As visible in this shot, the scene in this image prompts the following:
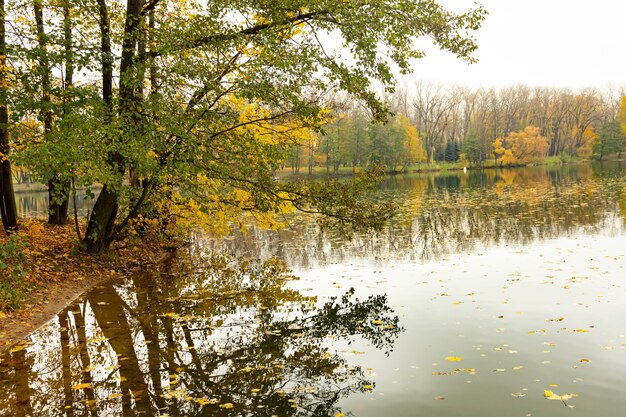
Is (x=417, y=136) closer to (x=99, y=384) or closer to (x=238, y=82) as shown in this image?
(x=238, y=82)

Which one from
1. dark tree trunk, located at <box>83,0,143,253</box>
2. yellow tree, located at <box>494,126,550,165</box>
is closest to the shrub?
dark tree trunk, located at <box>83,0,143,253</box>

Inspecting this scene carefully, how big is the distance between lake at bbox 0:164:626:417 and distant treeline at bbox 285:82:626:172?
5203cm

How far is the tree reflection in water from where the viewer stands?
529cm

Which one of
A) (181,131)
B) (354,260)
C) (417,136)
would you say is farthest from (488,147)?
(181,131)

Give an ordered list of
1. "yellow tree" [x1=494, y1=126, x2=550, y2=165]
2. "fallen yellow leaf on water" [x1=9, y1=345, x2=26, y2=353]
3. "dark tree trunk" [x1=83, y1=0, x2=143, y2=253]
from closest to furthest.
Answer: "fallen yellow leaf on water" [x1=9, y1=345, x2=26, y2=353], "dark tree trunk" [x1=83, y1=0, x2=143, y2=253], "yellow tree" [x1=494, y1=126, x2=550, y2=165]

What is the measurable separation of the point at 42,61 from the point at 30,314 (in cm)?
456

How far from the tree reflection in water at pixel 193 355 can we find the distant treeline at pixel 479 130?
54409 millimetres

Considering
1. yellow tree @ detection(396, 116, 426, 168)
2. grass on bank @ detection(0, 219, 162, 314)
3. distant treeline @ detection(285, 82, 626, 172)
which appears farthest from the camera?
yellow tree @ detection(396, 116, 426, 168)

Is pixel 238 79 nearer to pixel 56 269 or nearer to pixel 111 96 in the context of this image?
pixel 111 96

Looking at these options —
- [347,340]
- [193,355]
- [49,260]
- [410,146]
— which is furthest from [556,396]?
[410,146]

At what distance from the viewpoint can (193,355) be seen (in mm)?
6711

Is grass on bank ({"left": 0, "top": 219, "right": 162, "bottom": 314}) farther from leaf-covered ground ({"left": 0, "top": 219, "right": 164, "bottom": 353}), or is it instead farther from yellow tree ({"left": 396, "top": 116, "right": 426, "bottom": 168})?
yellow tree ({"left": 396, "top": 116, "right": 426, "bottom": 168})

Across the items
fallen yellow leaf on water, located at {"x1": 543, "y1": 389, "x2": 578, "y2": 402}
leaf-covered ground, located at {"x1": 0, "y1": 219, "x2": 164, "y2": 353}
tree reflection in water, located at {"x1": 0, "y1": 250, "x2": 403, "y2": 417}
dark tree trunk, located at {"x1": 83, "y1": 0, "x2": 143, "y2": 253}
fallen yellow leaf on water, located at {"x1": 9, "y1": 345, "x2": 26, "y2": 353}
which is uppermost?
dark tree trunk, located at {"x1": 83, "y1": 0, "x2": 143, "y2": 253}

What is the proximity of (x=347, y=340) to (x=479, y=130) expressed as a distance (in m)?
76.0
